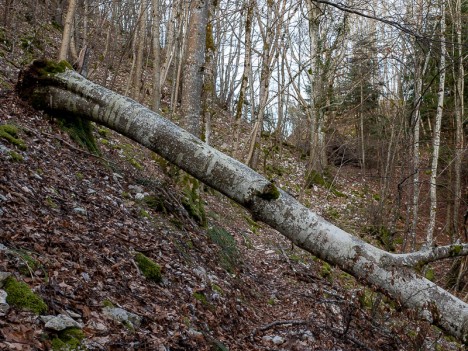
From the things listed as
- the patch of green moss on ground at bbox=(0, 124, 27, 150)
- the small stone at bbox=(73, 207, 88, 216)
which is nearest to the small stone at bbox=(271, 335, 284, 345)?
the small stone at bbox=(73, 207, 88, 216)

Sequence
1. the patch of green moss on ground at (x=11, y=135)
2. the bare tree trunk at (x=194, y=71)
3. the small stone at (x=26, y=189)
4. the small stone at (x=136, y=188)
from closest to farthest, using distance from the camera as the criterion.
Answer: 1. the small stone at (x=26, y=189)
2. the patch of green moss on ground at (x=11, y=135)
3. the small stone at (x=136, y=188)
4. the bare tree trunk at (x=194, y=71)

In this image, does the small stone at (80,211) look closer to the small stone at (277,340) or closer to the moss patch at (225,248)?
the moss patch at (225,248)

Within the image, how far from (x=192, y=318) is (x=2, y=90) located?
4.40 m

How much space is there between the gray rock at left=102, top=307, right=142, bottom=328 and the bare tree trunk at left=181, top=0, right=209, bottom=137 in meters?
3.95

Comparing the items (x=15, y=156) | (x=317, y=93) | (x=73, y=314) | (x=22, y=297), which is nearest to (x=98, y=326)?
(x=73, y=314)

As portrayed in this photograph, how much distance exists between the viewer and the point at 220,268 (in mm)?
5492

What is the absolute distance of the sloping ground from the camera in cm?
274

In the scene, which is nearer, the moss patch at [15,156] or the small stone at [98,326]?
the small stone at [98,326]

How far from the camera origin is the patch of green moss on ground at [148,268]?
381 cm

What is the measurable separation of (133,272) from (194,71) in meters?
3.86

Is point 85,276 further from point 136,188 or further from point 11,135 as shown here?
point 136,188

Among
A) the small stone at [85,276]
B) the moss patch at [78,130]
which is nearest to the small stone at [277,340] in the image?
the small stone at [85,276]

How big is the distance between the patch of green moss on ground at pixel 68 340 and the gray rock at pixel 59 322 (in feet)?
0.09

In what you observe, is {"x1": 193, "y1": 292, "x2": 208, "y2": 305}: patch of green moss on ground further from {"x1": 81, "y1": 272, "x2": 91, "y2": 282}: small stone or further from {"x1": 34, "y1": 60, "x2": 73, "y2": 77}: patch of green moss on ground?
{"x1": 34, "y1": 60, "x2": 73, "y2": 77}: patch of green moss on ground
